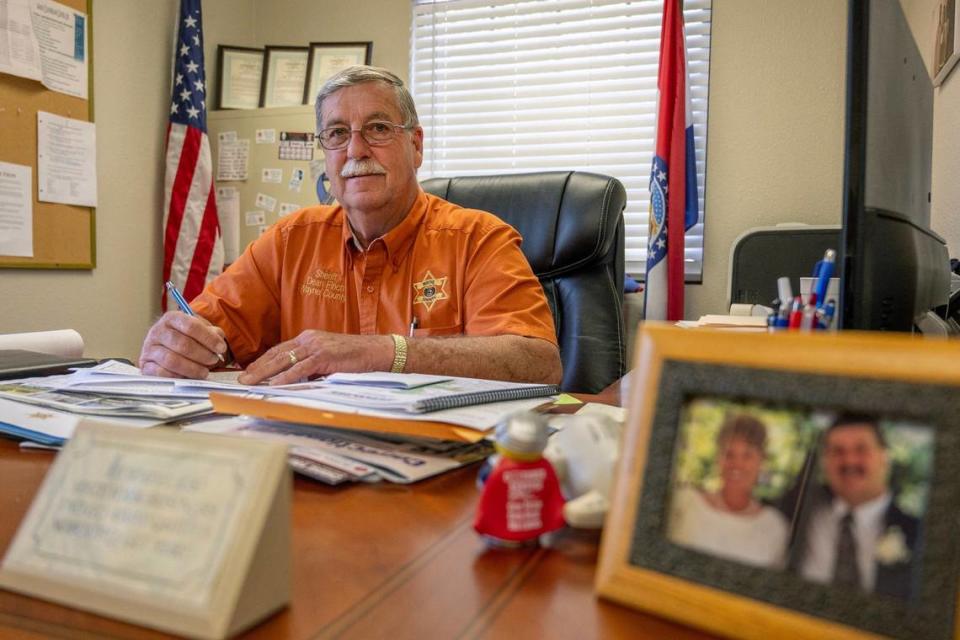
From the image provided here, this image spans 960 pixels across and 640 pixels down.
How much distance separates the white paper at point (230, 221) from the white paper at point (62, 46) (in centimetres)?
68

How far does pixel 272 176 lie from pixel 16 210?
38.7 inches

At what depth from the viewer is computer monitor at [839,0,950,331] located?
601 mm

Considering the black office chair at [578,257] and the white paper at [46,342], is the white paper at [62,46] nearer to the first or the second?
the white paper at [46,342]

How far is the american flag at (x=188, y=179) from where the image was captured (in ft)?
A: 9.56

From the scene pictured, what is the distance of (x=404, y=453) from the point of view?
67 centimetres

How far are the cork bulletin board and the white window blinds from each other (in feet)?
4.85

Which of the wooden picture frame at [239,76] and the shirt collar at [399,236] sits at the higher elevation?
the wooden picture frame at [239,76]

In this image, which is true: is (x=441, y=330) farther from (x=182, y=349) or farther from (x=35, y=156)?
(x=35, y=156)

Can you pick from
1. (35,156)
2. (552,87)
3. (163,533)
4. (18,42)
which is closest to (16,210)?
(35,156)

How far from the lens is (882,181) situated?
2.22ft

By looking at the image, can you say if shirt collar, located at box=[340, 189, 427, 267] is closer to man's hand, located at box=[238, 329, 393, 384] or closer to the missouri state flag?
man's hand, located at box=[238, 329, 393, 384]

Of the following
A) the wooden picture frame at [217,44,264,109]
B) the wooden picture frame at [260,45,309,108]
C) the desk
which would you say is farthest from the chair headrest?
the wooden picture frame at [217,44,264,109]

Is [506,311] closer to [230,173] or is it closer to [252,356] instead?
[252,356]

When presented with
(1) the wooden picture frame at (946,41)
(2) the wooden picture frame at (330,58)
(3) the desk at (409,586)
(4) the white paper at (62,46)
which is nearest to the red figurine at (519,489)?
(3) the desk at (409,586)
